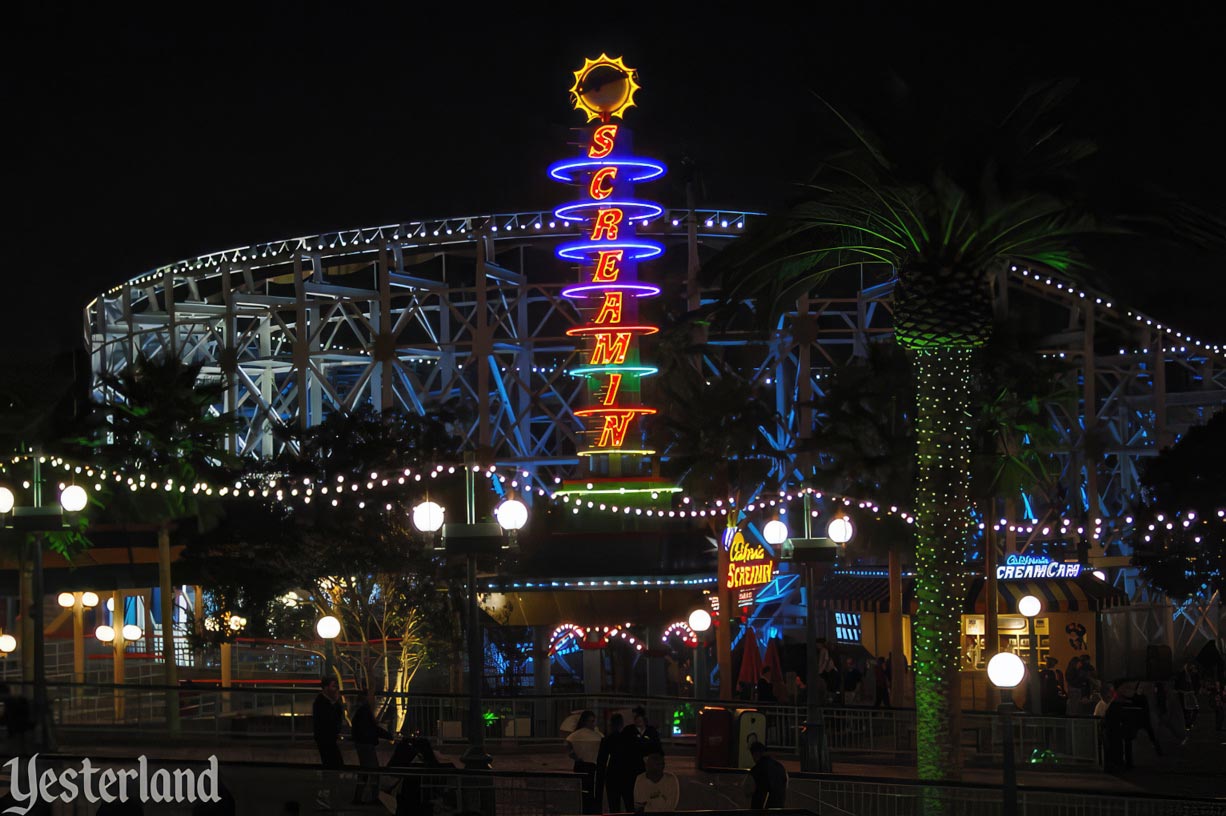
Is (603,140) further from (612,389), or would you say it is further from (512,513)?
(512,513)

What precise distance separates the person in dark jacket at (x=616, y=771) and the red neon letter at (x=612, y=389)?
28.7 metres

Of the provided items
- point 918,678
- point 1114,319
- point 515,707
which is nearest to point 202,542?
point 515,707

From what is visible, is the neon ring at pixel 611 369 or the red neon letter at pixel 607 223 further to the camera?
the red neon letter at pixel 607 223

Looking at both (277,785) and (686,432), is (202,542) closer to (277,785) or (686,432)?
(686,432)

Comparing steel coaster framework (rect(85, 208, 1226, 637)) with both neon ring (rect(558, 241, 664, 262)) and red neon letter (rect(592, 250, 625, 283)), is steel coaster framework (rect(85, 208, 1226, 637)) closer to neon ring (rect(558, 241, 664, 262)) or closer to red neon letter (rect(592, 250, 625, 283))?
neon ring (rect(558, 241, 664, 262))

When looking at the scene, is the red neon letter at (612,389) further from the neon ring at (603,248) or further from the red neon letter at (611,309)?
the neon ring at (603,248)

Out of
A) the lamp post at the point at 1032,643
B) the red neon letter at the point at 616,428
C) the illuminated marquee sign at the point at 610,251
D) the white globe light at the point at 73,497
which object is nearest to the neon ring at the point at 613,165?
the illuminated marquee sign at the point at 610,251

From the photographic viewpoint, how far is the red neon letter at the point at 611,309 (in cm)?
4662

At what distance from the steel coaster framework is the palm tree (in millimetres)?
31575

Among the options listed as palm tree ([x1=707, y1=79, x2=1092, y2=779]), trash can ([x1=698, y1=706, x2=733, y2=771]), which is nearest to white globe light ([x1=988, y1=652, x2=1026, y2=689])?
palm tree ([x1=707, y1=79, x2=1092, y2=779])

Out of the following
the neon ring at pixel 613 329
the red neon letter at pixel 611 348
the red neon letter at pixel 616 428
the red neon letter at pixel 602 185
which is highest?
the red neon letter at pixel 602 185

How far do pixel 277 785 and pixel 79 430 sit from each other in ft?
67.3

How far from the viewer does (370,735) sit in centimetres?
2044

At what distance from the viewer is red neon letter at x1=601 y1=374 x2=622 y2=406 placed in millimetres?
47125
